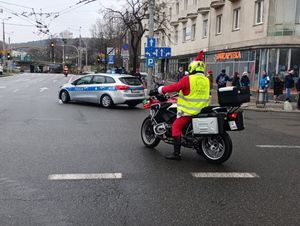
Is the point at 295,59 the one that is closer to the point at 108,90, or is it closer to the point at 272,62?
the point at 272,62

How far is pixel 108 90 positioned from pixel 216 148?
9.50 meters

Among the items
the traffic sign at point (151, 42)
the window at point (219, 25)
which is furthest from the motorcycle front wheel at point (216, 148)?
the window at point (219, 25)

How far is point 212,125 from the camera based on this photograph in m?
6.32

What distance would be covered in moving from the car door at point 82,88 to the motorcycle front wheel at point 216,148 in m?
10.3

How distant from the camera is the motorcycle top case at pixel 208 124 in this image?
20.7 ft

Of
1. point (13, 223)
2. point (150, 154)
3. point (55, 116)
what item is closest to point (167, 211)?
point (13, 223)

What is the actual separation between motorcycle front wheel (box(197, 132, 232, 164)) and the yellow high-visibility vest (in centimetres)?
59

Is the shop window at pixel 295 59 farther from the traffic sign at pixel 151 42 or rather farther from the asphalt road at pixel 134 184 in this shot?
the asphalt road at pixel 134 184

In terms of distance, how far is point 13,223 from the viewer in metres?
3.94

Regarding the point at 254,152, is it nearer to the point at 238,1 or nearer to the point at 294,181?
the point at 294,181

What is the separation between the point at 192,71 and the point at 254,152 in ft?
7.55

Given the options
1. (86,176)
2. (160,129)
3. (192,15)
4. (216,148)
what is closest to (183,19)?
(192,15)

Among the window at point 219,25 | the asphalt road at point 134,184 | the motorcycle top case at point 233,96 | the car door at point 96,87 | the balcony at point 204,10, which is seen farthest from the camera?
the balcony at point 204,10

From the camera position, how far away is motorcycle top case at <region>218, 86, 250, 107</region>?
6.27 m
